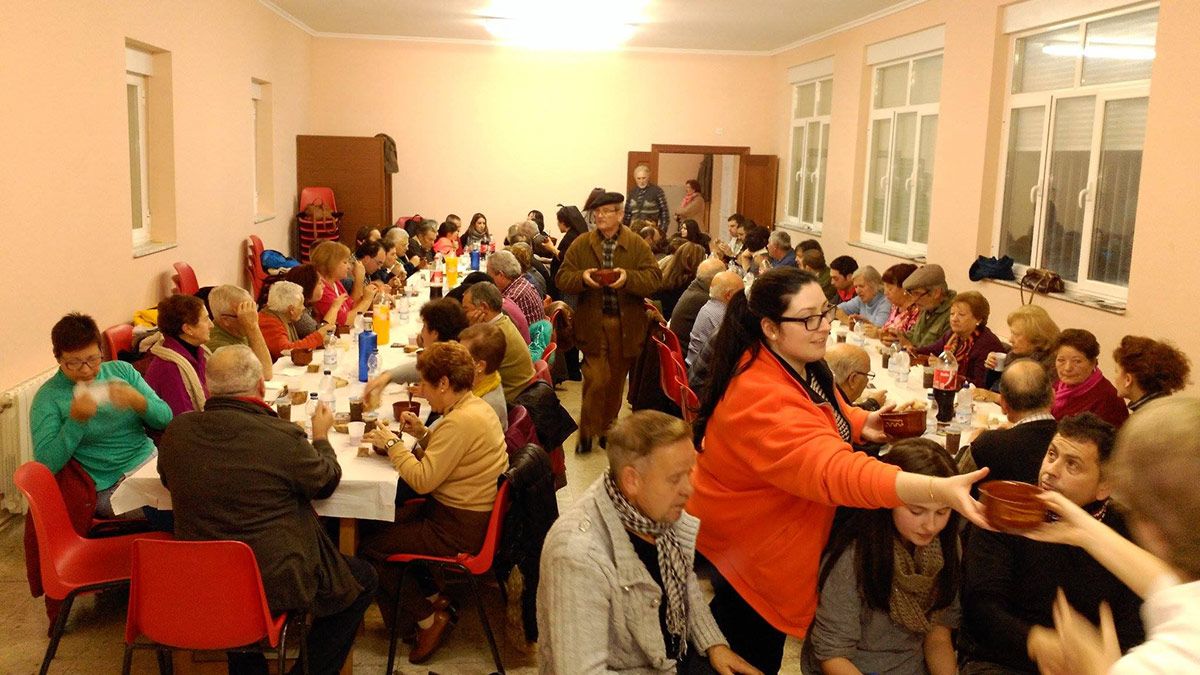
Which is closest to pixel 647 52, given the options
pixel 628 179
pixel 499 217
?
pixel 628 179

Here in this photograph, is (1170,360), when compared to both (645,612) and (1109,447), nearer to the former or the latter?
(1109,447)

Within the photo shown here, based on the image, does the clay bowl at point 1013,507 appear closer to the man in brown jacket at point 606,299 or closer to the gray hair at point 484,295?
the gray hair at point 484,295

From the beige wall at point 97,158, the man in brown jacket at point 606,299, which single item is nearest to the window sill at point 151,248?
the beige wall at point 97,158

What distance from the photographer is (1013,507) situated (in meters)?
1.98

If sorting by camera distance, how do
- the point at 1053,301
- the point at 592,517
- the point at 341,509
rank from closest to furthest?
the point at 592,517, the point at 341,509, the point at 1053,301

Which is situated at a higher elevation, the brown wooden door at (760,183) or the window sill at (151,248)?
the brown wooden door at (760,183)

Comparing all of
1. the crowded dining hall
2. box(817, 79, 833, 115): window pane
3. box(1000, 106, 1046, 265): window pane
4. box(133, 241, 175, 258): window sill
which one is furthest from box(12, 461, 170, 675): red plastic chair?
box(817, 79, 833, 115): window pane

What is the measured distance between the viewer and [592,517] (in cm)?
240

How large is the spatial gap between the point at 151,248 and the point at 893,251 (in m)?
6.48

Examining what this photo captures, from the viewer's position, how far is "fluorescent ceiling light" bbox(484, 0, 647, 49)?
33.9 ft

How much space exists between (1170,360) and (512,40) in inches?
425

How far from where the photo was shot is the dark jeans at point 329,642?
3270 mm

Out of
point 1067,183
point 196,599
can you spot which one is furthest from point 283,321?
point 1067,183

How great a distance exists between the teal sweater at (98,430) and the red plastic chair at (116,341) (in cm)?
164
